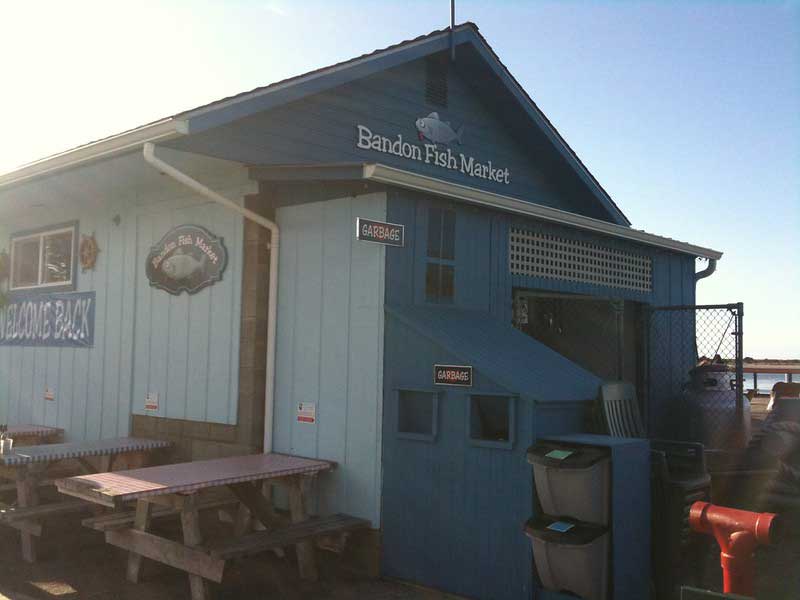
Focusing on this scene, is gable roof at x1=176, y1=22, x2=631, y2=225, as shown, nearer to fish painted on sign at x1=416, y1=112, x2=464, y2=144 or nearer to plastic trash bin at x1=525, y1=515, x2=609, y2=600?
fish painted on sign at x1=416, y1=112, x2=464, y2=144

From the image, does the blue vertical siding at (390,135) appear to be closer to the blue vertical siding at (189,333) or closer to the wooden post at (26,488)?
the blue vertical siding at (189,333)

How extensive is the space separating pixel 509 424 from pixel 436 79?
5.72 m

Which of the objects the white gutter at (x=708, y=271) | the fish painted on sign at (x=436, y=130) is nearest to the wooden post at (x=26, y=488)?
the fish painted on sign at (x=436, y=130)

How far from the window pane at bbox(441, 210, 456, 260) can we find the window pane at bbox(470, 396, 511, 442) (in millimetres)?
1735

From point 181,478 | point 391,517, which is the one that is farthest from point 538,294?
point 181,478

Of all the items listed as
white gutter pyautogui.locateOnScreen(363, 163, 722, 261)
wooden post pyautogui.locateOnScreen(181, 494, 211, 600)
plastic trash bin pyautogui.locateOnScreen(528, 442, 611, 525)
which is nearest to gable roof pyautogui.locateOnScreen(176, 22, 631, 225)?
white gutter pyautogui.locateOnScreen(363, 163, 722, 261)

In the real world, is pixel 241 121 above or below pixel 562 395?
above

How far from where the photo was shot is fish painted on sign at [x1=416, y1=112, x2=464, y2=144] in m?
9.84

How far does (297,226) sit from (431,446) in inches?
101

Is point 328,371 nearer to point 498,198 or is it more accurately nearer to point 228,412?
point 228,412

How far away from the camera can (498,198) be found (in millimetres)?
7668

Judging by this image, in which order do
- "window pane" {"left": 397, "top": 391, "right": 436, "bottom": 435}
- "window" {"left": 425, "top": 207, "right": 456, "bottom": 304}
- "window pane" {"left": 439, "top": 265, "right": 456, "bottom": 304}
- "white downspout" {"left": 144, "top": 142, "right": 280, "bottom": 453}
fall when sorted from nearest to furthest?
"window pane" {"left": 397, "top": 391, "right": 436, "bottom": 435} → "window" {"left": 425, "top": 207, "right": 456, "bottom": 304} → "window pane" {"left": 439, "top": 265, "right": 456, "bottom": 304} → "white downspout" {"left": 144, "top": 142, "right": 280, "bottom": 453}

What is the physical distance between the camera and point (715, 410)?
10.2 metres

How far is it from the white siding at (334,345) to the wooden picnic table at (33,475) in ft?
6.23
